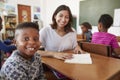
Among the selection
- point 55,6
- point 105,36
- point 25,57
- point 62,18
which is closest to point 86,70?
point 25,57

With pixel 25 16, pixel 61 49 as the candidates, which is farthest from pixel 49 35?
pixel 25 16

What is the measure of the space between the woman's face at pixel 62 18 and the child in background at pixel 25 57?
0.75 meters

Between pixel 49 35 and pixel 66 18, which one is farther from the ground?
pixel 66 18

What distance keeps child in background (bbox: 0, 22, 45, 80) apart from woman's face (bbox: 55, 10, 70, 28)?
750 millimetres

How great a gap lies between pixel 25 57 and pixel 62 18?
87 centimetres

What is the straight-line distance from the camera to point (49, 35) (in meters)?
1.73

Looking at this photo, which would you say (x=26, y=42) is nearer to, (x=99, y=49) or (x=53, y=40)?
(x=53, y=40)

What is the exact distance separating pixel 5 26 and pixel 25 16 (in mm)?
976

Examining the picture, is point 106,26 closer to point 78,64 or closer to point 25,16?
point 78,64

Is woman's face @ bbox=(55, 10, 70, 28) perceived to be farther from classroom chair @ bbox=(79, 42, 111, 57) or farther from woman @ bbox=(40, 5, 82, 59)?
classroom chair @ bbox=(79, 42, 111, 57)

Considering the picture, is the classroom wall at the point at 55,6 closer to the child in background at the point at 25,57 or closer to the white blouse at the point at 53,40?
the white blouse at the point at 53,40

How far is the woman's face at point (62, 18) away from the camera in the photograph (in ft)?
5.68

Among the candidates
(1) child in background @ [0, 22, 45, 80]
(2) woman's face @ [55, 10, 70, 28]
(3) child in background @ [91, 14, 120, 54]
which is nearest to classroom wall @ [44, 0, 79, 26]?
(3) child in background @ [91, 14, 120, 54]

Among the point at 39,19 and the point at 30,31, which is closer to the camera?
the point at 30,31
